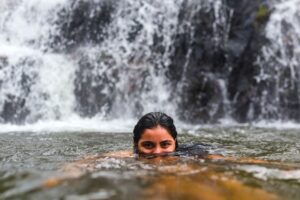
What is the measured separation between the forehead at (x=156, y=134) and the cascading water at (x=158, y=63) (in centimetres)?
687

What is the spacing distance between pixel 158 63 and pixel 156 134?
7.79 metres

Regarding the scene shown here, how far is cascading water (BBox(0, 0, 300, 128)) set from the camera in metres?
12.1

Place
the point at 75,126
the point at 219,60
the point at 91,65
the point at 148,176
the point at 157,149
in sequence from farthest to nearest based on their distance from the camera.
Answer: the point at 91,65
the point at 219,60
the point at 75,126
the point at 157,149
the point at 148,176

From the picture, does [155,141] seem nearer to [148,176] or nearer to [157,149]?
[157,149]

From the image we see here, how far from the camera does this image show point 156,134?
5.07 meters

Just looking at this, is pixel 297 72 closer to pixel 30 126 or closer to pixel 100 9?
pixel 100 9

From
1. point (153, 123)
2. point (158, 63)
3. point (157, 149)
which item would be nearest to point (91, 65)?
point (158, 63)

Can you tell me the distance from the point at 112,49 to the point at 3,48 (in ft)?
9.00

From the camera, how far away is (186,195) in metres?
3.31

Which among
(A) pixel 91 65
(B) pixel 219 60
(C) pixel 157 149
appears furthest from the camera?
(A) pixel 91 65

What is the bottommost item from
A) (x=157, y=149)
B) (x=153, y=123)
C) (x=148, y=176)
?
(x=148, y=176)

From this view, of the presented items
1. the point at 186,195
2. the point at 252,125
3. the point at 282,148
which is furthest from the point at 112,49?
the point at 186,195

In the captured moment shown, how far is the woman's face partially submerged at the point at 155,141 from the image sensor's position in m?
5.07

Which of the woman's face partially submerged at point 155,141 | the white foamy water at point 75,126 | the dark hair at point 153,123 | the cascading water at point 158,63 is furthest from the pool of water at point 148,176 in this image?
the cascading water at point 158,63
